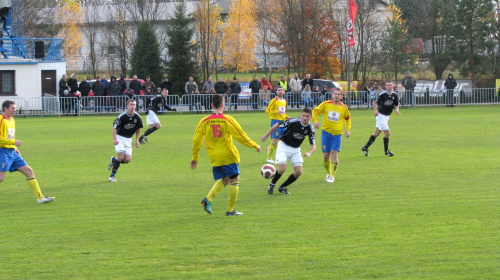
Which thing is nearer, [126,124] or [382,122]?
[126,124]

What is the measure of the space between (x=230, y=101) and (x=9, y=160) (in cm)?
2610

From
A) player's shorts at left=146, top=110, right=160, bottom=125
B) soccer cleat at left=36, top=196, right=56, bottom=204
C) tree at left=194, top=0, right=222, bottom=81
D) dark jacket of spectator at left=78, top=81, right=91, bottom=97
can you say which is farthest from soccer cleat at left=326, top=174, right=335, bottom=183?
tree at left=194, top=0, right=222, bottom=81

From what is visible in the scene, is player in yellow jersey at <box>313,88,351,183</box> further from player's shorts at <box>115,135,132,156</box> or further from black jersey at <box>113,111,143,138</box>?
player's shorts at <box>115,135,132,156</box>

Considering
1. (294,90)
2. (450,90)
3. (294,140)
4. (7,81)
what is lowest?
(294,140)

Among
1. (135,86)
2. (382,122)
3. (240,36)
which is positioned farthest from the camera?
(240,36)

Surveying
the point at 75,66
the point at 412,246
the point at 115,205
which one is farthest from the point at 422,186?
the point at 75,66

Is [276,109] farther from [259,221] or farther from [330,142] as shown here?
[259,221]

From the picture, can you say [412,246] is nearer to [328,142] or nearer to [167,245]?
[167,245]

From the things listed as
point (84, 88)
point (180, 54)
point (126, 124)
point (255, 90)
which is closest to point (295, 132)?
point (126, 124)

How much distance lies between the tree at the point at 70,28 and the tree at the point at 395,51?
30.2m

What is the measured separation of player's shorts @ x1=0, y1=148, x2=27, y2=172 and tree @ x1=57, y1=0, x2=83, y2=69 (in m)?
54.1

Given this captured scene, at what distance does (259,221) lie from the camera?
374 inches

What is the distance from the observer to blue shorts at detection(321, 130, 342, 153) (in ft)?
45.1

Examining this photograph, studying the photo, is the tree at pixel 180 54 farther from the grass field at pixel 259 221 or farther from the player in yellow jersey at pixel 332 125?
the player in yellow jersey at pixel 332 125
